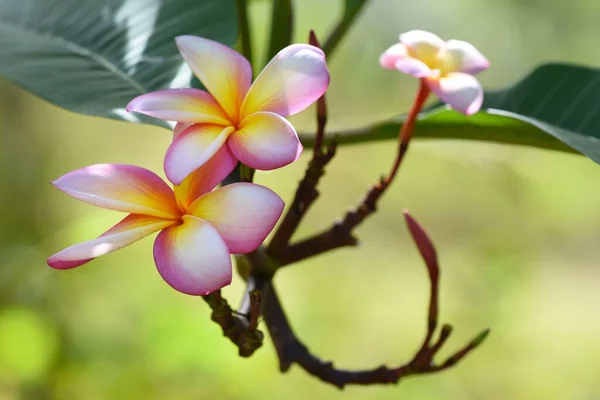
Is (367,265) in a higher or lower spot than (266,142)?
lower

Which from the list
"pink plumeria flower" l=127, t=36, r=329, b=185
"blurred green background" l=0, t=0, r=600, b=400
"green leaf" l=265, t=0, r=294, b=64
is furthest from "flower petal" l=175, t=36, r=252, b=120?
"blurred green background" l=0, t=0, r=600, b=400

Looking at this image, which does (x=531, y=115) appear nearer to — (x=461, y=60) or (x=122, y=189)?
(x=461, y=60)

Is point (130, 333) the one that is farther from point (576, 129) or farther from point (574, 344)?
point (576, 129)

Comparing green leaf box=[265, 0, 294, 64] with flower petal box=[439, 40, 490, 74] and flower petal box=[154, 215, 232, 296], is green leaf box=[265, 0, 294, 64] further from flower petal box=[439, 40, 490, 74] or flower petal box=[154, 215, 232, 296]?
flower petal box=[154, 215, 232, 296]

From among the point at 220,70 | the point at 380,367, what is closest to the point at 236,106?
the point at 220,70

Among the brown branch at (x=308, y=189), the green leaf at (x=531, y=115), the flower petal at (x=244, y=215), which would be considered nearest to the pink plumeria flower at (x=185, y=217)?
the flower petal at (x=244, y=215)
